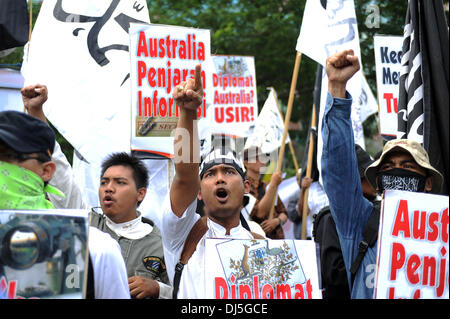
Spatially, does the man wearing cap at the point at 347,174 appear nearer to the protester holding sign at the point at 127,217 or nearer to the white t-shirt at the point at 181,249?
the white t-shirt at the point at 181,249

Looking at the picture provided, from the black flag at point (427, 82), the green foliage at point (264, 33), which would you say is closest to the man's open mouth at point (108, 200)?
the black flag at point (427, 82)

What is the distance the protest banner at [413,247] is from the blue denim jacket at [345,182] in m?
0.34

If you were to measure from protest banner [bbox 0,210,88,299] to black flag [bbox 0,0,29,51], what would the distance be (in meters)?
3.10

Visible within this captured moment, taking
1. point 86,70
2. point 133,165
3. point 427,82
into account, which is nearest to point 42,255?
point 133,165

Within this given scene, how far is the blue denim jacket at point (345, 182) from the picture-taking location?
3156 mm

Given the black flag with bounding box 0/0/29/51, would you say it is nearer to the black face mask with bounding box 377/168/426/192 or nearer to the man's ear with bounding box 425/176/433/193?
the black face mask with bounding box 377/168/426/192

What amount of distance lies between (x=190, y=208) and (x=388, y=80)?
4.89m

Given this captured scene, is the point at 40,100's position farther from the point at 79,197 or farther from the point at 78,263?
the point at 78,263

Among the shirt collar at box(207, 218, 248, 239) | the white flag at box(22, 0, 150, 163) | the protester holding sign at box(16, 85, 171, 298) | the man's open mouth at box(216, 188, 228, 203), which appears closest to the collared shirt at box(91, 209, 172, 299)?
the protester holding sign at box(16, 85, 171, 298)
